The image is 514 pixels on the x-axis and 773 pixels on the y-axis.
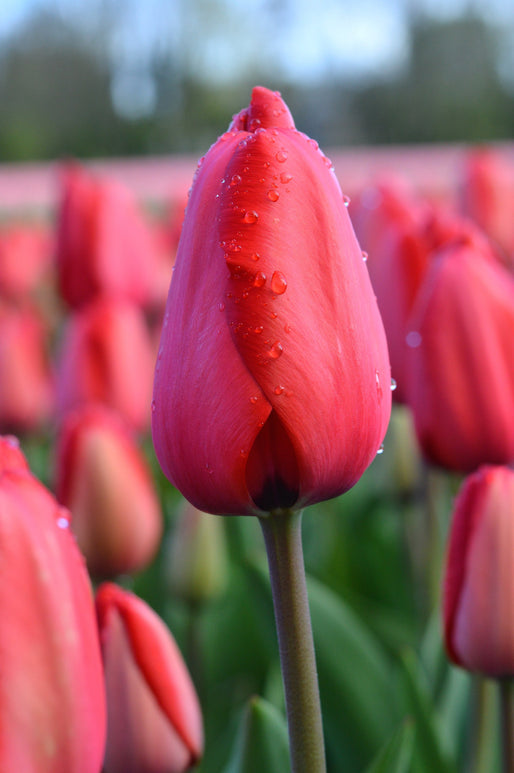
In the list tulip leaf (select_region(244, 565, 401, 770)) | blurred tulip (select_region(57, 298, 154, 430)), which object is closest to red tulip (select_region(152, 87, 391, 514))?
tulip leaf (select_region(244, 565, 401, 770))

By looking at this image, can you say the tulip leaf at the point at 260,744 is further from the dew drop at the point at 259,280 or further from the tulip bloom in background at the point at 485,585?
the dew drop at the point at 259,280

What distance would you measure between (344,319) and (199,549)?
58 centimetres

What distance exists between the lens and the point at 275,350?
37 centimetres

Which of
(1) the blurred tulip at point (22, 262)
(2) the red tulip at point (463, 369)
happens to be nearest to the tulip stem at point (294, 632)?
(2) the red tulip at point (463, 369)

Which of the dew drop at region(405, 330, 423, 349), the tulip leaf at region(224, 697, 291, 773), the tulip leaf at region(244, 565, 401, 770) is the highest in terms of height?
the dew drop at region(405, 330, 423, 349)

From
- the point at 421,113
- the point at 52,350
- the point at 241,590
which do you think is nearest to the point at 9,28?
the point at 421,113

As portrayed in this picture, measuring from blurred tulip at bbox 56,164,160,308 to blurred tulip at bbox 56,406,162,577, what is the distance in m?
0.42

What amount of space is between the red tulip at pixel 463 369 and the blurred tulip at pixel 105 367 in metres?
0.50

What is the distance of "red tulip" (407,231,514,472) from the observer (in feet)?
2.17

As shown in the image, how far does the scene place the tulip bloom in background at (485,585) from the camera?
1.78 ft

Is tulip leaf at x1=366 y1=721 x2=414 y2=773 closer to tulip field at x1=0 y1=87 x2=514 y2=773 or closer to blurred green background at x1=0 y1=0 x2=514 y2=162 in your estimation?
tulip field at x1=0 y1=87 x2=514 y2=773

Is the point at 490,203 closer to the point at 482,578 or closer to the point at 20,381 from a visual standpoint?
the point at 20,381

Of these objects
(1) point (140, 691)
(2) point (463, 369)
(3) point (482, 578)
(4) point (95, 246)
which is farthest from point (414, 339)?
(4) point (95, 246)

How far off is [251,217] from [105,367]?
29.6 inches
